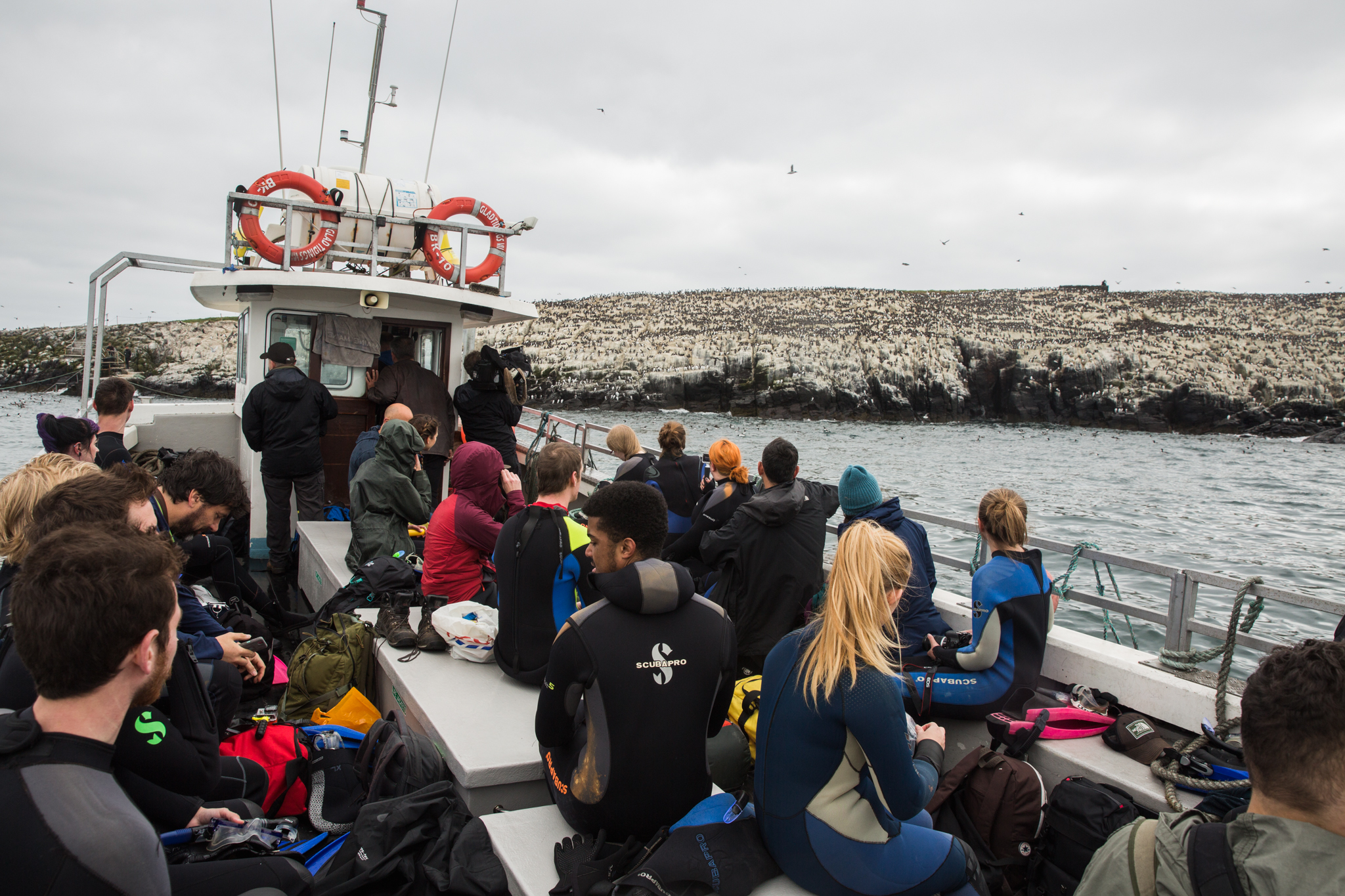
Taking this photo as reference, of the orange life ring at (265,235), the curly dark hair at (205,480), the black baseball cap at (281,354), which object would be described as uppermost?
the orange life ring at (265,235)

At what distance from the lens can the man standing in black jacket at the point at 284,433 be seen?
22.6 ft

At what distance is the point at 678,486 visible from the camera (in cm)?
648

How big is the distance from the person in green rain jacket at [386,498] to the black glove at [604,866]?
12.9 ft

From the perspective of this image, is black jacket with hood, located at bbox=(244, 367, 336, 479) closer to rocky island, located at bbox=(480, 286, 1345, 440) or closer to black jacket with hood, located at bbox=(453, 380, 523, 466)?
black jacket with hood, located at bbox=(453, 380, 523, 466)

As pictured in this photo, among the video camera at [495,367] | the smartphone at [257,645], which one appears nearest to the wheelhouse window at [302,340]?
the video camera at [495,367]

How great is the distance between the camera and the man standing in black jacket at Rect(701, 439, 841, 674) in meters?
4.46

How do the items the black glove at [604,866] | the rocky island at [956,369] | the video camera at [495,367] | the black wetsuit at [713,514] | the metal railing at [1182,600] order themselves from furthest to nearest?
the rocky island at [956,369]
the video camera at [495,367]
the black wetsuit at [713,514]
the metal railing at [1182,600]
the black glove at [604,866]

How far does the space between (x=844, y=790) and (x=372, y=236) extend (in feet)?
24.3

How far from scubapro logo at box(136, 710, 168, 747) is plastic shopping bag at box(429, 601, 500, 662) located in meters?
1.97

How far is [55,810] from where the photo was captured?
1512mm

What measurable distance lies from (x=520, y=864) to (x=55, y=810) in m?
1.42

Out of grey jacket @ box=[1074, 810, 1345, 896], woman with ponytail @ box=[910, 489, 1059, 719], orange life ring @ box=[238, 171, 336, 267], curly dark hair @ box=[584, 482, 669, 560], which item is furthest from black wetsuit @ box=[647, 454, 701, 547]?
grey jacket @ box=[1074, 810, 1345, 896]

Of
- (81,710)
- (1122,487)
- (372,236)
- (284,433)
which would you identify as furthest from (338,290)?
(1122,487)

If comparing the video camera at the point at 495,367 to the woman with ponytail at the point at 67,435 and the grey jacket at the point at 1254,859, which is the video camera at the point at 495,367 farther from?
the grey jacket at the point at 1254,859
